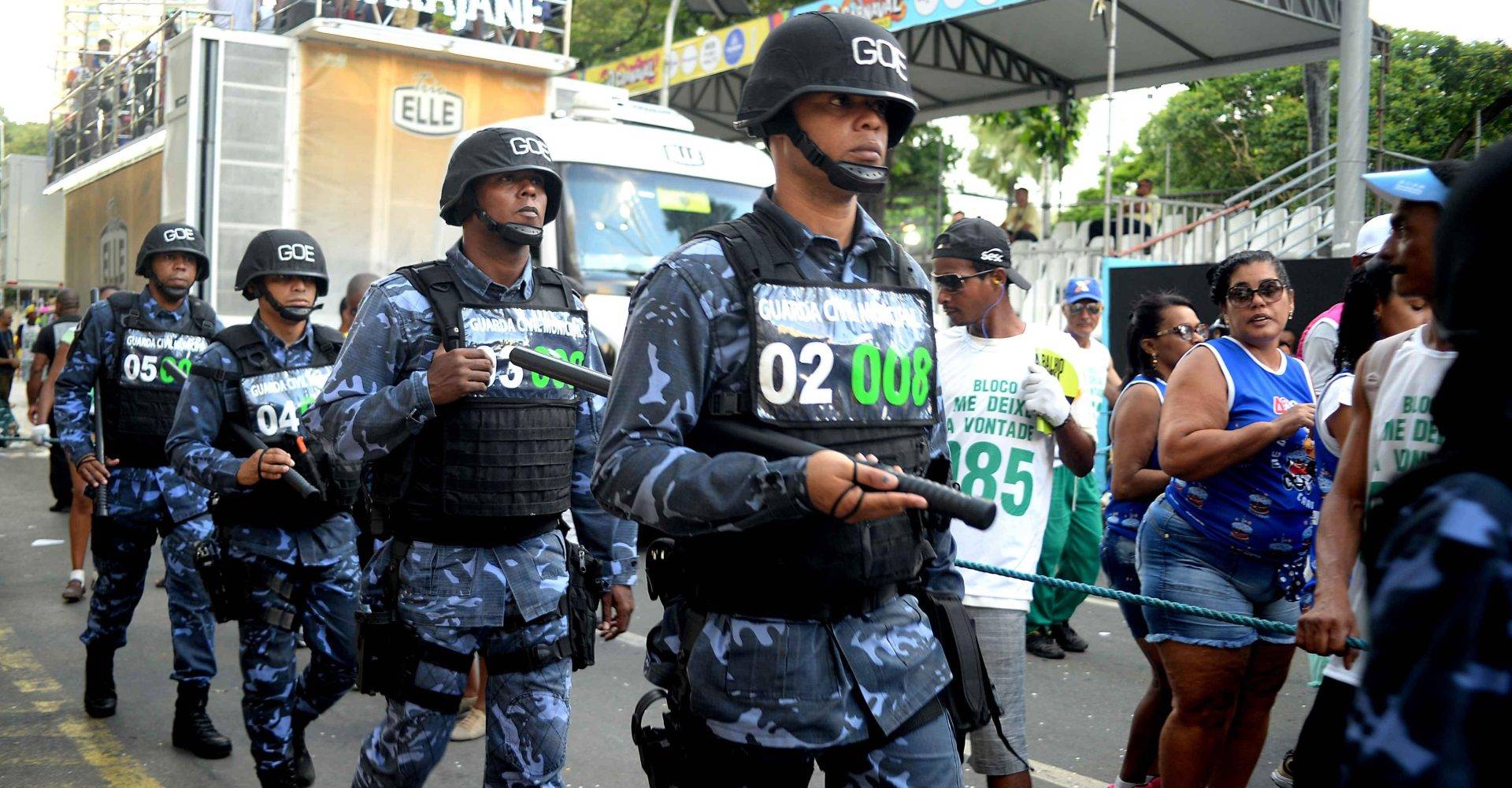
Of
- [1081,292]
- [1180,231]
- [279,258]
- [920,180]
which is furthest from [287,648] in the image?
[920,180]

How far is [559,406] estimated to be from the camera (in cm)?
390

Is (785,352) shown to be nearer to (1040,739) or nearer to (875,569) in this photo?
(875,569)

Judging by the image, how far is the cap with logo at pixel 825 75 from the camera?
260cm

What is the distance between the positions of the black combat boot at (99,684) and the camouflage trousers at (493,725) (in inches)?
115

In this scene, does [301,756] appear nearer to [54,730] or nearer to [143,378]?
[54,730]

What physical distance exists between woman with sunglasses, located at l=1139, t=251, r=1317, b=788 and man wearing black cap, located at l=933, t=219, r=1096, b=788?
40cm

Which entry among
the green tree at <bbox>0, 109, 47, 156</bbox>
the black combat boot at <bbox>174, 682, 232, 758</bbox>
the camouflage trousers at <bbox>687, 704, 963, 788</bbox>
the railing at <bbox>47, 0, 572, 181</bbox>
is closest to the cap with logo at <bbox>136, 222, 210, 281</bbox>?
the black combat boot at <bbox>174, 682, 232, 758</bbox>

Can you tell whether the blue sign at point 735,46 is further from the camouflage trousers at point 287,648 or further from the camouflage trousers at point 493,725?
the camouflage trousers at point 493,725

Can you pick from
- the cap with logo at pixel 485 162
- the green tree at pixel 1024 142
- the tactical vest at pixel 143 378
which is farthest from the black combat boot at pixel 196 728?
the green tree at pixel 1024 142

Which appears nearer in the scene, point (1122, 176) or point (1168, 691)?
point (1168, 691)

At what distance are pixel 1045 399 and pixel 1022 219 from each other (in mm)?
13647

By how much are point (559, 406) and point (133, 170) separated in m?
11.2

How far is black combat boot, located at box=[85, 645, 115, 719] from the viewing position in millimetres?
5844

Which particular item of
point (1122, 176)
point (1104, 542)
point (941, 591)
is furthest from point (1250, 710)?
point (1122, 176)
